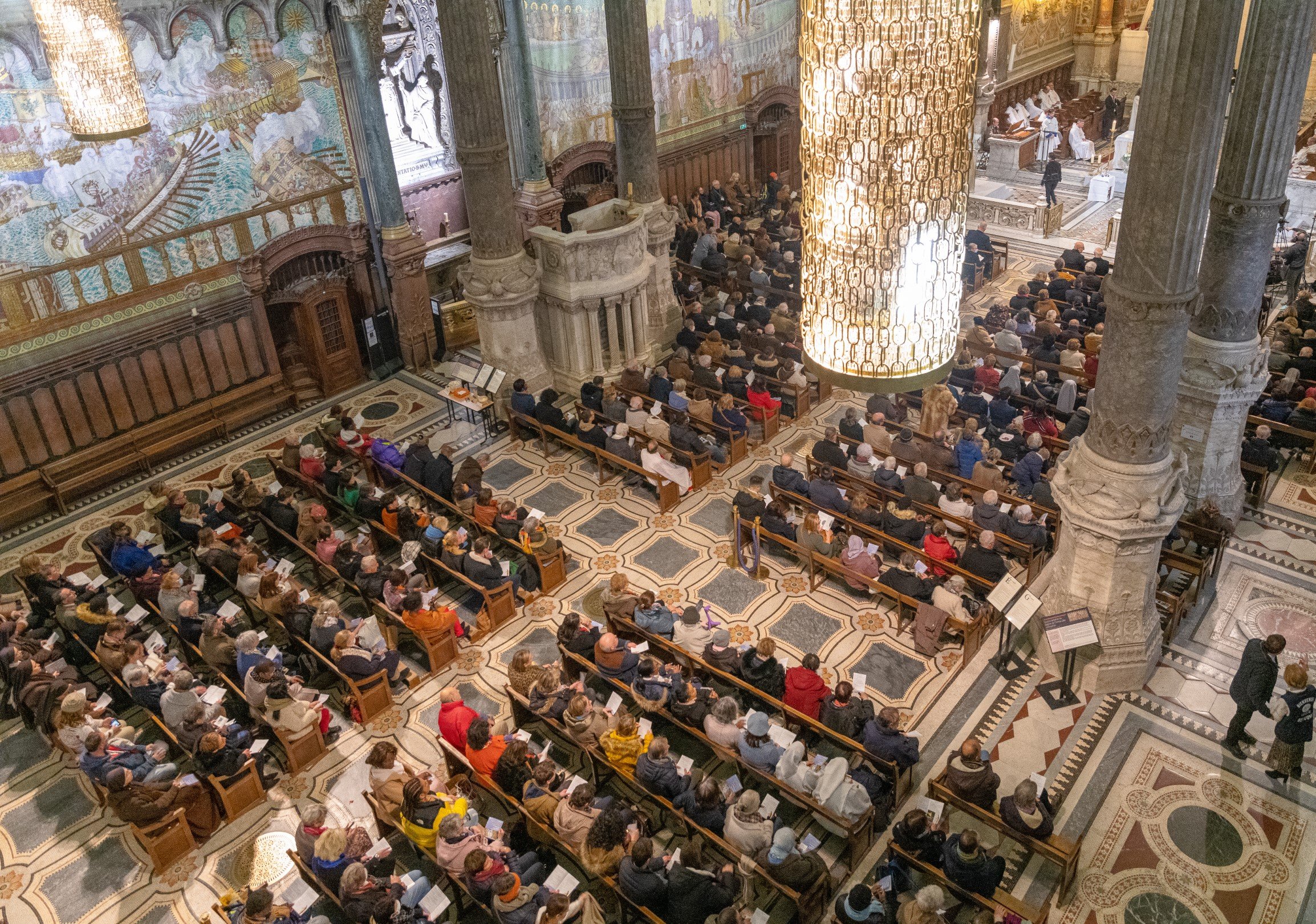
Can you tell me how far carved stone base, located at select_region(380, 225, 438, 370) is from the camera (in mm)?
15781

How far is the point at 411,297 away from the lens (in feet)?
53.3

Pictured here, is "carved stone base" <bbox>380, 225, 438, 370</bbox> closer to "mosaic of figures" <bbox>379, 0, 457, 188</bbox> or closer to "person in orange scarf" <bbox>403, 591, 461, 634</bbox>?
"mosaic of figures" <bbox>379, 0, 457, 188</bbox>

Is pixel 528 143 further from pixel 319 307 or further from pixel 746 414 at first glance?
pixel 746 414

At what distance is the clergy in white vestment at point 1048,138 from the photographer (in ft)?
77.4

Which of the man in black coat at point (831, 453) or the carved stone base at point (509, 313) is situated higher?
the carved stone base at point (509, 313)

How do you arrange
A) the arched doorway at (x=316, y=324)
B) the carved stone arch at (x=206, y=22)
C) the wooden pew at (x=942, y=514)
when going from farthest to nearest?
the arched doorway at (x=316, y=324) → the carved stone arch at (x=206, y=22) → the wooden pew at (x=942, y=514)

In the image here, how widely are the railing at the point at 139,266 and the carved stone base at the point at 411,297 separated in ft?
3.25

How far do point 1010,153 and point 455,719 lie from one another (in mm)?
19921

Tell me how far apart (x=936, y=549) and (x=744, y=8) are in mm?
14979

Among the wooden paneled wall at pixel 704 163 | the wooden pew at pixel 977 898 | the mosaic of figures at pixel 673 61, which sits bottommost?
the wooden pew at pixel 977 898

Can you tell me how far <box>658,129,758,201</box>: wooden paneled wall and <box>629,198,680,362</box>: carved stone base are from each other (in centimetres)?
445

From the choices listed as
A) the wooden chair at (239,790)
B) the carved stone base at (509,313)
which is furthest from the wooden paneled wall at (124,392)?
the wooden chair at (239,790)

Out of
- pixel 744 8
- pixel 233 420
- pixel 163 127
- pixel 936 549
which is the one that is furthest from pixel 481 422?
pixel 744 8

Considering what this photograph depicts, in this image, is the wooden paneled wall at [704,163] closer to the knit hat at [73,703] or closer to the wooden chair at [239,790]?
the wooden chair at [239,790]
